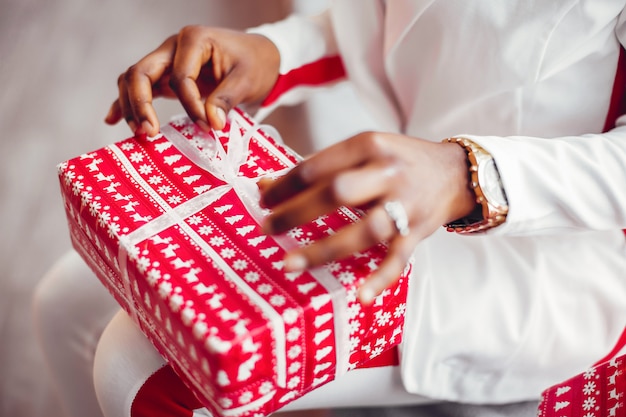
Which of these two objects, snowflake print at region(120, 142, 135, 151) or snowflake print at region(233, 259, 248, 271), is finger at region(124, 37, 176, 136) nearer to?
snowflake print at region(120, 142, 135, 151)

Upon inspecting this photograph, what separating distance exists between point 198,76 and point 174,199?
185mm

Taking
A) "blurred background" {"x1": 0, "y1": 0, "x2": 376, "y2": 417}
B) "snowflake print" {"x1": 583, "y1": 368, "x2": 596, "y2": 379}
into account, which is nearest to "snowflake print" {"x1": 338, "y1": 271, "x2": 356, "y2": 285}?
"snowflake print" {"x1": 583, "y1": 368, "x2": 596, "y2": 379}

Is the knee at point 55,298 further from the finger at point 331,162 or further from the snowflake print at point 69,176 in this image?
the finger at point 331,162

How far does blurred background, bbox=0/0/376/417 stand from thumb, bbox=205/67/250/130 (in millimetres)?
437

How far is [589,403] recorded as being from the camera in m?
0.59

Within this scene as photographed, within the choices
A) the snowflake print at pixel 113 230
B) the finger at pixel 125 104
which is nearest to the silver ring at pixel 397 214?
the snowflake print at pixel 113 230

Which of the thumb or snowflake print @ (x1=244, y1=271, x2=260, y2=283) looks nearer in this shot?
snowflake print @ (x1=244, y1=271, x2=260, y2=283)

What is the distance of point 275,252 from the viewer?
427 mm

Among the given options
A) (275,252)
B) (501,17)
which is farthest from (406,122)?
(275,252)

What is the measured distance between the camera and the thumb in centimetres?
55

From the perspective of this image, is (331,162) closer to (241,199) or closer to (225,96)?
(241,199)

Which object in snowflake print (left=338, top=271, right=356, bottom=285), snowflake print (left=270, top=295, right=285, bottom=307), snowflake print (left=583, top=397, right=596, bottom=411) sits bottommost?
snowflake print (left=583, top=397, right=596, bottom=411)

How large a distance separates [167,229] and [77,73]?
0.99m

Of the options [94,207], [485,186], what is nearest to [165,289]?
[94,207]
